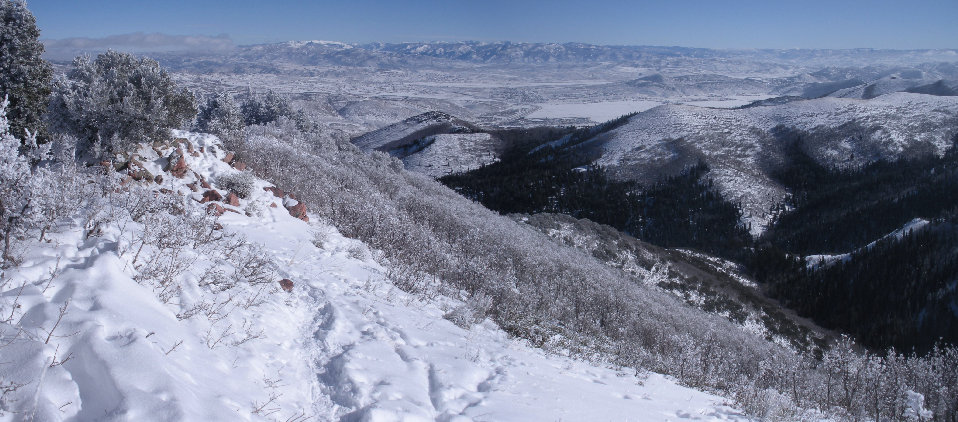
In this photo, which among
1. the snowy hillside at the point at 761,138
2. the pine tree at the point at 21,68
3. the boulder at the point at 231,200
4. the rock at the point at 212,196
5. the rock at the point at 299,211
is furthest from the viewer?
the snowy hillside at the point at 761,138

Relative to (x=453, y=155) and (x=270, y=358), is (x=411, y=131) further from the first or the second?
(x=270, y=358)

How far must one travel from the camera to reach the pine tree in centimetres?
1356

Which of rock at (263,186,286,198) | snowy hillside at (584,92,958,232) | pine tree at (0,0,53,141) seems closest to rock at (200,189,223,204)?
rock at (263,186,286,198)

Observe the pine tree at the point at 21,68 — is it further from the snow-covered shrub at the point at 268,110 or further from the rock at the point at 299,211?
the snow-covered shrub at the point at 268,110

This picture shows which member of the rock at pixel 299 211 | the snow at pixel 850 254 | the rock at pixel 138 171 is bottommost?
the snow at pixel 850 254

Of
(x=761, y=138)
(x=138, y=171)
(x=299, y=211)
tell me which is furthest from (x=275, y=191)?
(x=761, y=138)

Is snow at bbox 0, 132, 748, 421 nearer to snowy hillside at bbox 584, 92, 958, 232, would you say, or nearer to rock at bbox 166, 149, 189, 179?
rock at bbox 166, 149, 189, 179

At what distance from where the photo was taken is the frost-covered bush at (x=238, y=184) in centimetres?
1078

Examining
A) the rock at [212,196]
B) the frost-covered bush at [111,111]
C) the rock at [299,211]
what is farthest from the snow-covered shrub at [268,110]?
the rock at [212,196]

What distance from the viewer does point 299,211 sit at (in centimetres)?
1129

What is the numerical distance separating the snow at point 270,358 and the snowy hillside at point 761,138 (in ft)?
231

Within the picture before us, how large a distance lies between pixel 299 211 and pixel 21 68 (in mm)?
10808

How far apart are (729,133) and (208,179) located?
3675 inches

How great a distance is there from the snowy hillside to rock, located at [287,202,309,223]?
6923cm
